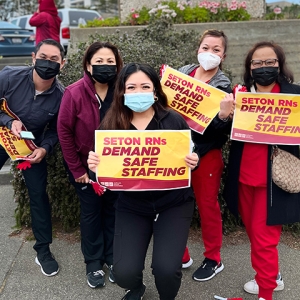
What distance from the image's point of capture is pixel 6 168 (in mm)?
6020

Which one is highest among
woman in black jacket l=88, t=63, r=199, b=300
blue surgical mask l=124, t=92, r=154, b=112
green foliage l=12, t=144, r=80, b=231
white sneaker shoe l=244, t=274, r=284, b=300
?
blue surgical mask l=124, t=92, r=154, b=112

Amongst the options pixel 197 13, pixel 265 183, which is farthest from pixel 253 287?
pixel 197 13

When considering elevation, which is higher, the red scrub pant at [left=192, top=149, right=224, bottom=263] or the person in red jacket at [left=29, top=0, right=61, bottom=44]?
the person in red jacket at [left=29, top=0, right=61, bottom=44]

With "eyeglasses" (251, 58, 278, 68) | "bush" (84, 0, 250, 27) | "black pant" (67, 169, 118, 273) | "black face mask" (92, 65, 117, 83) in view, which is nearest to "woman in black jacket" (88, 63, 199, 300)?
"black face mask" (92, 65, 117, 83)

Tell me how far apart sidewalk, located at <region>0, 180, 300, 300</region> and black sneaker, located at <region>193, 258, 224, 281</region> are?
4cm

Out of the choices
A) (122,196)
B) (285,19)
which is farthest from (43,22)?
(122,196)

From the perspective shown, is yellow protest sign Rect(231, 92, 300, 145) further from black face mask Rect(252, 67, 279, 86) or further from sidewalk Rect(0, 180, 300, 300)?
sidewalk Rect(0, 180, 300, 300)

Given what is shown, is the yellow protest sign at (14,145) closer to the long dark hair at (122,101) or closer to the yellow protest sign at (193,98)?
the long dark hair at (122,101)

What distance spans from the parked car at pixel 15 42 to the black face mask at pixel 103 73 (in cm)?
955

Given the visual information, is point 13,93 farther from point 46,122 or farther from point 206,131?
point 206,131

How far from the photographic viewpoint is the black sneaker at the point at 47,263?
142 inches

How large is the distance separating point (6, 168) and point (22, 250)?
227 cm

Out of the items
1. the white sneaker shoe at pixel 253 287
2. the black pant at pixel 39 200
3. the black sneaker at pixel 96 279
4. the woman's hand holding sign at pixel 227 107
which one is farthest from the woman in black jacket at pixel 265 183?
the black pant at pixel 39 200

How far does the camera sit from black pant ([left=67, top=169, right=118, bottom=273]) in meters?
3.41
